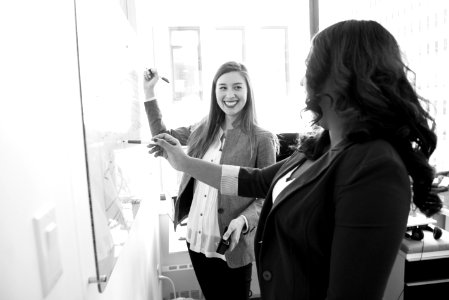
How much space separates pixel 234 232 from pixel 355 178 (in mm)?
807

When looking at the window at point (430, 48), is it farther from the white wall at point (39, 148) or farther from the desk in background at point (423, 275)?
the white wall at point (39, 148)

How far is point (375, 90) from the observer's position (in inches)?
23.8

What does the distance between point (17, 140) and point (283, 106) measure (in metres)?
2.65

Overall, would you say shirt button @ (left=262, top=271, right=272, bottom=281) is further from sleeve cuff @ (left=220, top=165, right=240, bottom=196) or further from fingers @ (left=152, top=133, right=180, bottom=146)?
fingers @ (left=152, top=133, right=180, bottom=146)

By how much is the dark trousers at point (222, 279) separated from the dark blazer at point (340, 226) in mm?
740

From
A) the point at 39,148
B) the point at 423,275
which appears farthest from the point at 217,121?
the point at 423,275

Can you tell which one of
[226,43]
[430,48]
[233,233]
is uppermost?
[226,43]

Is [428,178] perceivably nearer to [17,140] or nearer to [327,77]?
[327,77]

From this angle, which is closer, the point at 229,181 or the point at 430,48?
the point at 229,181

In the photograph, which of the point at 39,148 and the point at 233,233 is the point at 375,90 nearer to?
the point at 39,148

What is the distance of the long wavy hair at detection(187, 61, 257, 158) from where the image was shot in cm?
152

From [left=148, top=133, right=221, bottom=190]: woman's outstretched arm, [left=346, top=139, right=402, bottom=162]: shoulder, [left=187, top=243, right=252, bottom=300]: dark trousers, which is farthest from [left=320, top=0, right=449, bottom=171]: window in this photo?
[left=346, top=139, right=402, bottom=162]: shoulder

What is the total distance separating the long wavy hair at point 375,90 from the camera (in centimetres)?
61

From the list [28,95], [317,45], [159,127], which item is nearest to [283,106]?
[159,127]
